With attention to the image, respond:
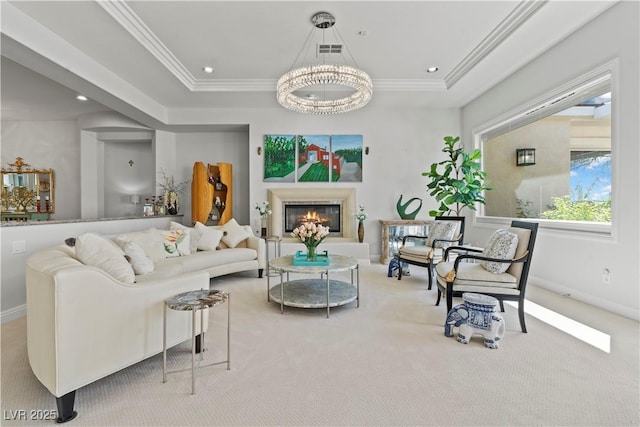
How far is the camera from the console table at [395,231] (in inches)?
237

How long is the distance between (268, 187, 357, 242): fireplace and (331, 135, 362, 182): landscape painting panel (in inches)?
15.0

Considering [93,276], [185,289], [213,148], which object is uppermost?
[213,148]

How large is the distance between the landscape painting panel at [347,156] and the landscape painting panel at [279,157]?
839mm

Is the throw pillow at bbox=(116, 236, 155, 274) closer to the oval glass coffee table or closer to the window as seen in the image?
the oval glass coffee table

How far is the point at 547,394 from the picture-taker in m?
1.84

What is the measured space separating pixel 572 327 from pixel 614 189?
1527 mm

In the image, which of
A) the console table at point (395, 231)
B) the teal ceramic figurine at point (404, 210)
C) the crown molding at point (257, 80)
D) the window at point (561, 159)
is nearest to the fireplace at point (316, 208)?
the console table at point (395, 231)

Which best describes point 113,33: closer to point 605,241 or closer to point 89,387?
point 89,387

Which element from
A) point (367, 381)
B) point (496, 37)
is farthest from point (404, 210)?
point (367, 381)

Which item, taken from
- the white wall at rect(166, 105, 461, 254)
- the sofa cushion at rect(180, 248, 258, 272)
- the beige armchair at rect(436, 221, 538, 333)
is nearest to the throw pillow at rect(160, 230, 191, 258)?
the sofa cushion at rect(180, 248, 258, 272)

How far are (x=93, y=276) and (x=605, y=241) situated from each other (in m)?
4.51

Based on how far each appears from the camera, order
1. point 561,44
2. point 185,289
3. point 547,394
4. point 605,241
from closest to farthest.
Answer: point 547,394 → point 185,289 → point 605,241 → point 561,44

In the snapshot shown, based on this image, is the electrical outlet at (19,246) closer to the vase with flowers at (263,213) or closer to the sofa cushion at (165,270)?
the sofa cushion at (165,270)

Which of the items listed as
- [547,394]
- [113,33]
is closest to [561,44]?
[547,394]
